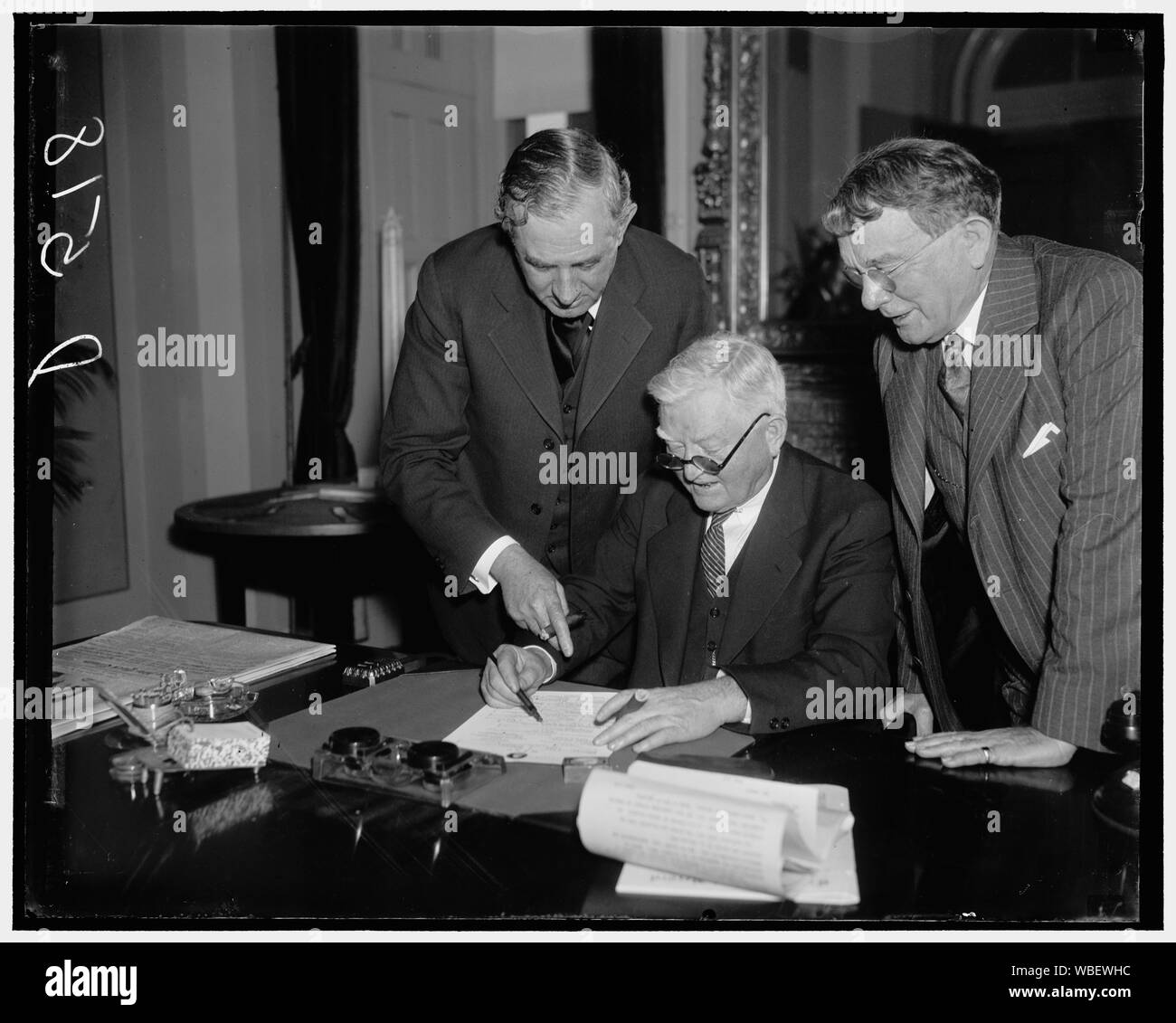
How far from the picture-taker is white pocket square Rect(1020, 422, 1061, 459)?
2.18 m

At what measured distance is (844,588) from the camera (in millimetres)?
2389

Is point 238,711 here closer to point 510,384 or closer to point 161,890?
point 161,890

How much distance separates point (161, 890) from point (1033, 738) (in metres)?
1.37

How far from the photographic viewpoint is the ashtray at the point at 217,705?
2.06 meters

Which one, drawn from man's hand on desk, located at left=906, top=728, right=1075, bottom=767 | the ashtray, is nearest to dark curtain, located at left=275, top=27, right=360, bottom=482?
the ashtray

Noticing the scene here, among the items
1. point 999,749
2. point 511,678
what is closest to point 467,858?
point 511,678

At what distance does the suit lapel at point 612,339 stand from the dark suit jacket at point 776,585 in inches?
9.8

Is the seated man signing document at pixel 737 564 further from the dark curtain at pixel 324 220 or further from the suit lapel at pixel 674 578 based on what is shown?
the dark curtain at pixel 324 220

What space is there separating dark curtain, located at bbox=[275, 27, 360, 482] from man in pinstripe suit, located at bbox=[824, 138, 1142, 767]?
356 centimetres

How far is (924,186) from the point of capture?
2.13m

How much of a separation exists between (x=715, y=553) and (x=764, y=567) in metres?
0.13

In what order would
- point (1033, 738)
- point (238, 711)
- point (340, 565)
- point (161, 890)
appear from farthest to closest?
point (340, 565), point (238, 711), point (1033, 738), point (161, 890)
